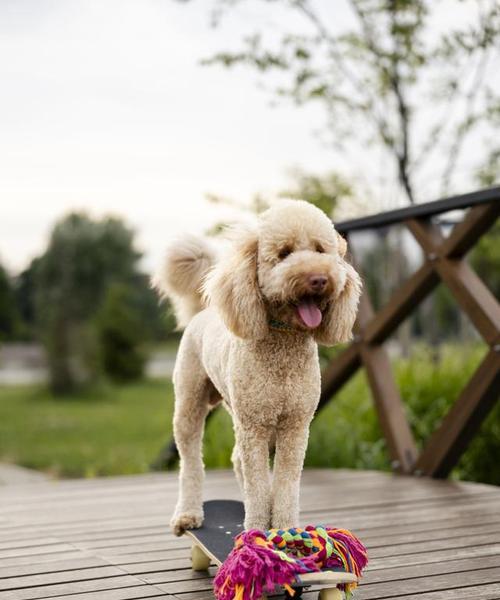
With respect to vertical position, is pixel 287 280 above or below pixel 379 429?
above

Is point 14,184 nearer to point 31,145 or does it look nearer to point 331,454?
point 31,145

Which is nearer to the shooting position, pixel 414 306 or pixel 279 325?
pixel 279 325

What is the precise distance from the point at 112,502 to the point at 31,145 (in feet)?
39.6

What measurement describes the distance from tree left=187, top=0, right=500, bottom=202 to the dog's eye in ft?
17.9

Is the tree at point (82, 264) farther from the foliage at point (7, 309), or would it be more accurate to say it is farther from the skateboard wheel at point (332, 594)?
the skateboard wheel at point (332, 594)

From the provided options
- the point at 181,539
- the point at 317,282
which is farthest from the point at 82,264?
the point at 317,282

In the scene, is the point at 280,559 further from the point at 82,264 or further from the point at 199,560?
the point at 82,264

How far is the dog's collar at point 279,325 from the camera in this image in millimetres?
2000

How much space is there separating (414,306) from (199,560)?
1.85 m

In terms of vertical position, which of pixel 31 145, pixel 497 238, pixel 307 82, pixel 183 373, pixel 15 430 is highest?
pixel 31 145

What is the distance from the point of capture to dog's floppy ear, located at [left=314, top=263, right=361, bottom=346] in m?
1.98

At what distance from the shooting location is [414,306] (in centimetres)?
385

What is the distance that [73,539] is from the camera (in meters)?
2.83

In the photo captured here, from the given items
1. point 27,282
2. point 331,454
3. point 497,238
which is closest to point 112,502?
point 331,454
